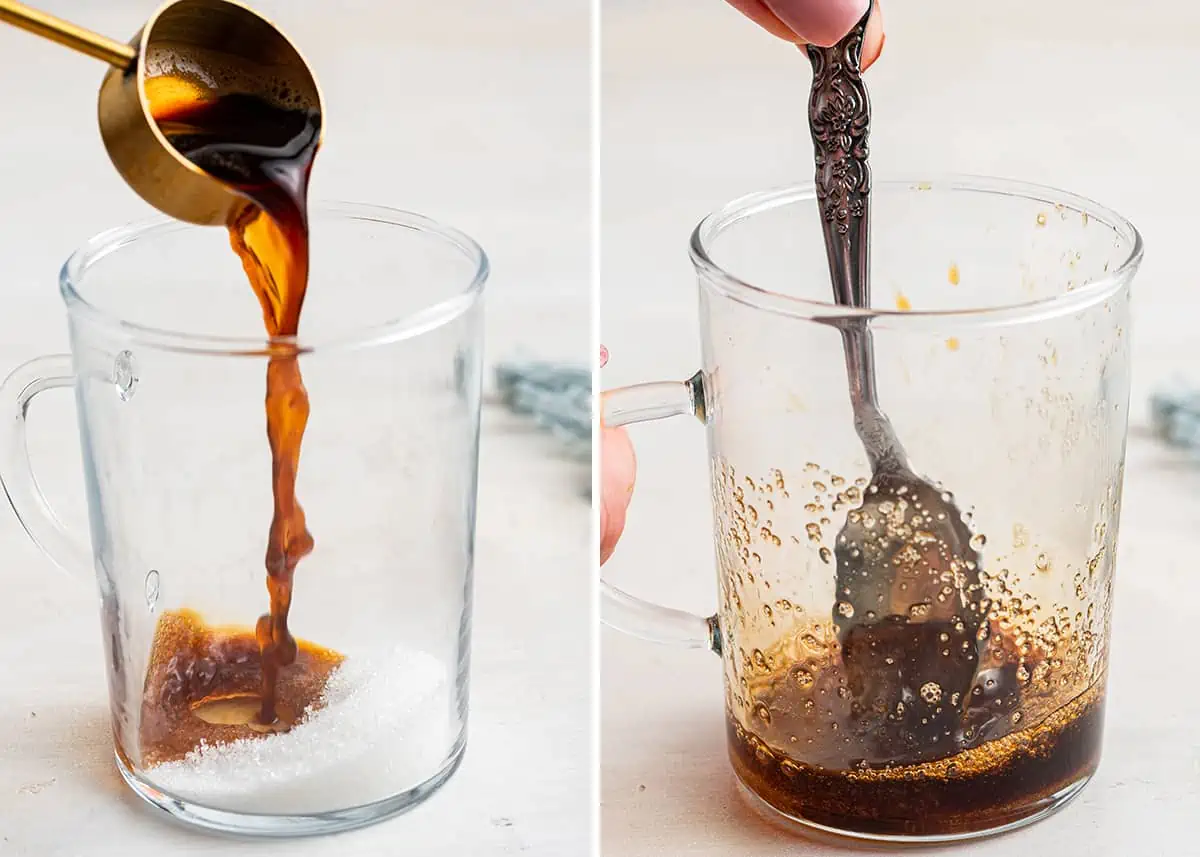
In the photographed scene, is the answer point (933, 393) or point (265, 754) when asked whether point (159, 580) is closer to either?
point (265, 754)

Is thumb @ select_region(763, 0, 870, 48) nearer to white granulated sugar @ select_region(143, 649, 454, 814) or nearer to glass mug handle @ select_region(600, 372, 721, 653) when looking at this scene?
glass mug handle @ select_region(600, 372, 721, 653)

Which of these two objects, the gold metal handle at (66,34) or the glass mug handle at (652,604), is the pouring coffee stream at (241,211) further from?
the glass mug handle at (652,604)

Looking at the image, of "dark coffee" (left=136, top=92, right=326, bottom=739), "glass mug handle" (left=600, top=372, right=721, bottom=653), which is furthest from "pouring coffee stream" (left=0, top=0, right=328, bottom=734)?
"glass mug handle" (left=600, top=372, right=721, bottom=653)

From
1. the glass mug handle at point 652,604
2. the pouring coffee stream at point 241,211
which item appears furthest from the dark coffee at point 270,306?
the glass mug handle at point 652,604

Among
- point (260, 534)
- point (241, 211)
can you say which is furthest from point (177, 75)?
point (260, 534)

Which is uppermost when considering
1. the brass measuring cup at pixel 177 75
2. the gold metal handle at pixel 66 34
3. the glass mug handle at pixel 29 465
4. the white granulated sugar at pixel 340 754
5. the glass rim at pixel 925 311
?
the gold metal handle at pixel 66 34

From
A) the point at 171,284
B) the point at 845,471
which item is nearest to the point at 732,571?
the point at 845,471

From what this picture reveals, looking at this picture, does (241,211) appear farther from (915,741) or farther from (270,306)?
(915,741)

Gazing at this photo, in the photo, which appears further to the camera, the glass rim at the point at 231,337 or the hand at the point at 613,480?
the hand at the point at 613,480
